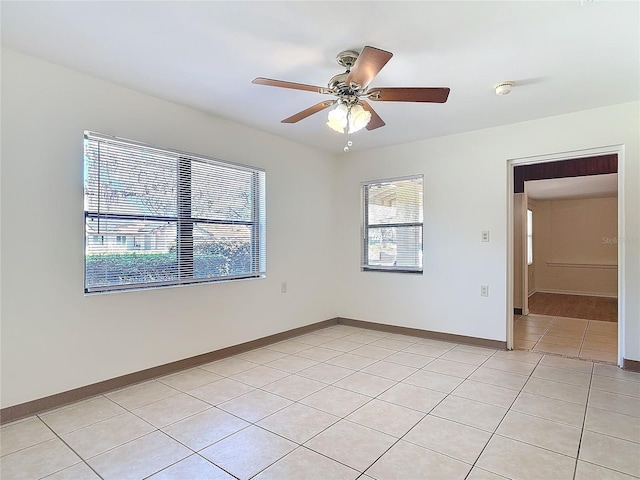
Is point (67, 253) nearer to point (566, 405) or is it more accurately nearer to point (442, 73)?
point (442, 73)

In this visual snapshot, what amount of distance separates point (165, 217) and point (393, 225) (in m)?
2.82

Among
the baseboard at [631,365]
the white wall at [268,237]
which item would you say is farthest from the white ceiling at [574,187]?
the baseboard at [631,365]

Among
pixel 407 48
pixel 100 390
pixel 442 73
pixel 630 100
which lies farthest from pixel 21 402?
pixel 630 100

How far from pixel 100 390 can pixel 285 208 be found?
8.45ft

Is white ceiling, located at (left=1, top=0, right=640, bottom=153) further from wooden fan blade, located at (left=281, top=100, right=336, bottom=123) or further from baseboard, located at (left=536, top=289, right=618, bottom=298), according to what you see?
baseboard, located at (left=536, top=289, right=618, bottom=298)

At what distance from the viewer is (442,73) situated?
267cm

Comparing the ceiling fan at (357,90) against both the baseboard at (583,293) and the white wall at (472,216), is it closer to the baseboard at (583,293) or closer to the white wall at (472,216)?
the white wall at (472,216)

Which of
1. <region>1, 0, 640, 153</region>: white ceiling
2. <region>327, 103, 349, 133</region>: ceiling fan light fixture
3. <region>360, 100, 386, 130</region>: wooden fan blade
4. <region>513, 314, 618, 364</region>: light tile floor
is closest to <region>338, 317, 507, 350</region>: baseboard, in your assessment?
<region>513, 314, 618, 364</region>: light tile floor

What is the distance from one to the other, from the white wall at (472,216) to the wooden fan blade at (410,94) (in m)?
2.06

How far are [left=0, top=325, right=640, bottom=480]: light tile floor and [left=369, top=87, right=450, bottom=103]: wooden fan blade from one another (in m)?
2.06

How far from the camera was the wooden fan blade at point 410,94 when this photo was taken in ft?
7.27

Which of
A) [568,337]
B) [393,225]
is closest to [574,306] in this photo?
[568,337]

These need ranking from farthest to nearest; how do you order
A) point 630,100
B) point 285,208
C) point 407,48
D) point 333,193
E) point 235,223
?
point 333,193 → point 285,208 → point 235,223 → point 630,100 → point 407,48

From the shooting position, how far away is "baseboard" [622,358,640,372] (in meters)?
3.28
